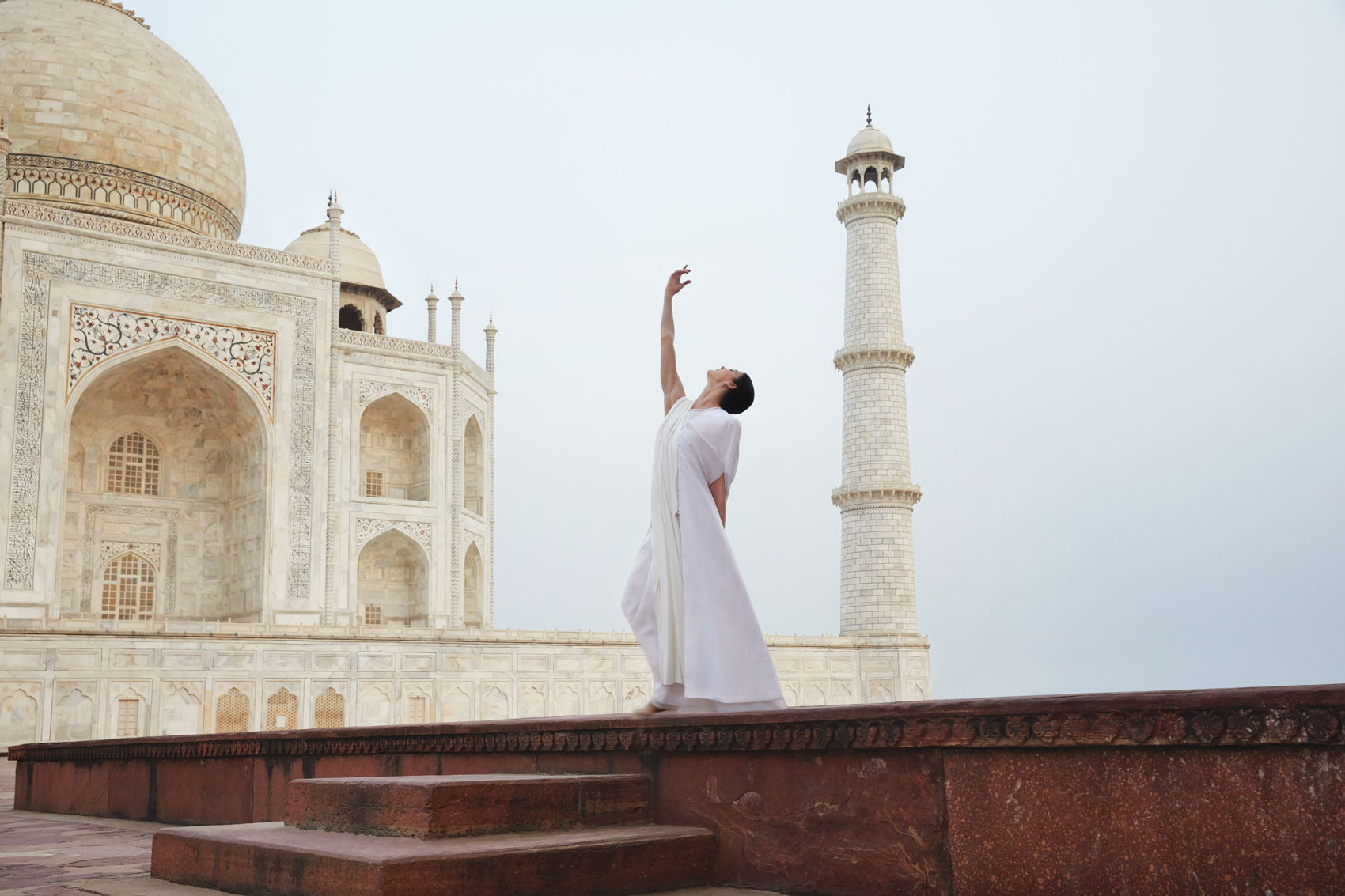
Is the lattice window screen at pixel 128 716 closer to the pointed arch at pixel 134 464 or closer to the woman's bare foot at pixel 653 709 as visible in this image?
the pointed arch at pixel 134 464

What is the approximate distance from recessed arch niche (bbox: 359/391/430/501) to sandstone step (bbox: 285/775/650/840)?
16.5 m

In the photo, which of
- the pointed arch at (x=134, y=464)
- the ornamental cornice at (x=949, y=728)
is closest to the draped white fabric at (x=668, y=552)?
the ornamental cornice at (x=949, y=728)

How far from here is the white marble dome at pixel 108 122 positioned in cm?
1777

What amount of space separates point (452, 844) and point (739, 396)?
159cm

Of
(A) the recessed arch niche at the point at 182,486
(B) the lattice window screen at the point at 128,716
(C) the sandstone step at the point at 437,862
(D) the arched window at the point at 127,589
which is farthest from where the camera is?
(D) the arched window at the point at 127,589

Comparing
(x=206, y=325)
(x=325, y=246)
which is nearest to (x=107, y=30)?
(x=325, y=246)

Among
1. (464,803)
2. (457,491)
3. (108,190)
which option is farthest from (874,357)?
(464,803)

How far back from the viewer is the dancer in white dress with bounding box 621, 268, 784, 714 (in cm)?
289

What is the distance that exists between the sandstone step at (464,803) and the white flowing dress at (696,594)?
36 cm

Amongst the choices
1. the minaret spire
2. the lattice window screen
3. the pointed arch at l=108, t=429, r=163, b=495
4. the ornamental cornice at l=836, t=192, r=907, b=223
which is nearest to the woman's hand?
the lattice window screen

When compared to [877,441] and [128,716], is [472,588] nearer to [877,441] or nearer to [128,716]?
[877,441]

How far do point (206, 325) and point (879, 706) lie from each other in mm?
16102

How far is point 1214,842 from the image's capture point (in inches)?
68.9

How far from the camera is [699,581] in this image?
118 inches
